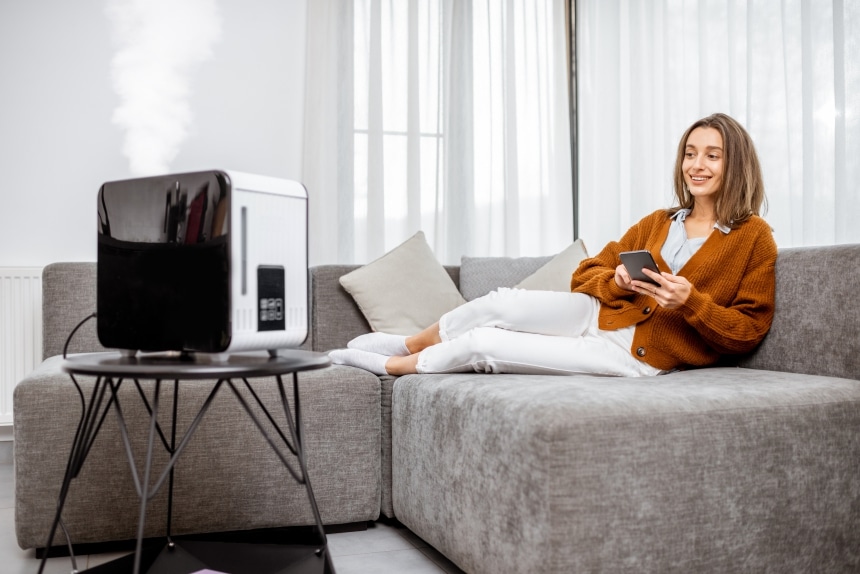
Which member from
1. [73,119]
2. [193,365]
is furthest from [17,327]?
[193,365]

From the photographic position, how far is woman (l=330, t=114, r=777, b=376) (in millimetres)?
1945

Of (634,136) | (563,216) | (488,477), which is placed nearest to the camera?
(488,477)

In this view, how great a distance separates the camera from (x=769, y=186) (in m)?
2.67

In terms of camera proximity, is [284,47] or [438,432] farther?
[284,47]

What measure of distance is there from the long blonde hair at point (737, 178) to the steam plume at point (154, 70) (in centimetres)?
217

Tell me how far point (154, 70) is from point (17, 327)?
3.89 feet

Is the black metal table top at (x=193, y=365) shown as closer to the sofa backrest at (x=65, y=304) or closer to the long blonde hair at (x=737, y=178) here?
the sofa backrest at (x=65, y=304)

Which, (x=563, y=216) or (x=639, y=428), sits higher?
(x=563, y=216)

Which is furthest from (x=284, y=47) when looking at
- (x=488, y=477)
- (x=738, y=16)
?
(x=488, y=477)

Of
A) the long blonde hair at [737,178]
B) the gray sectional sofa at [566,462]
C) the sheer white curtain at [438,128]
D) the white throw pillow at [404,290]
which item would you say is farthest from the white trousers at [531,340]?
the sheer white curtain at [438,128]

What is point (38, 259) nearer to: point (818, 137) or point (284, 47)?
point (284, 47)

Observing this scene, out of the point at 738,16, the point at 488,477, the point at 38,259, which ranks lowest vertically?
the point at 488,477

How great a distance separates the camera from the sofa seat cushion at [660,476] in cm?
134

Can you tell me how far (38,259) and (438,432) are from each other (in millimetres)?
2120
